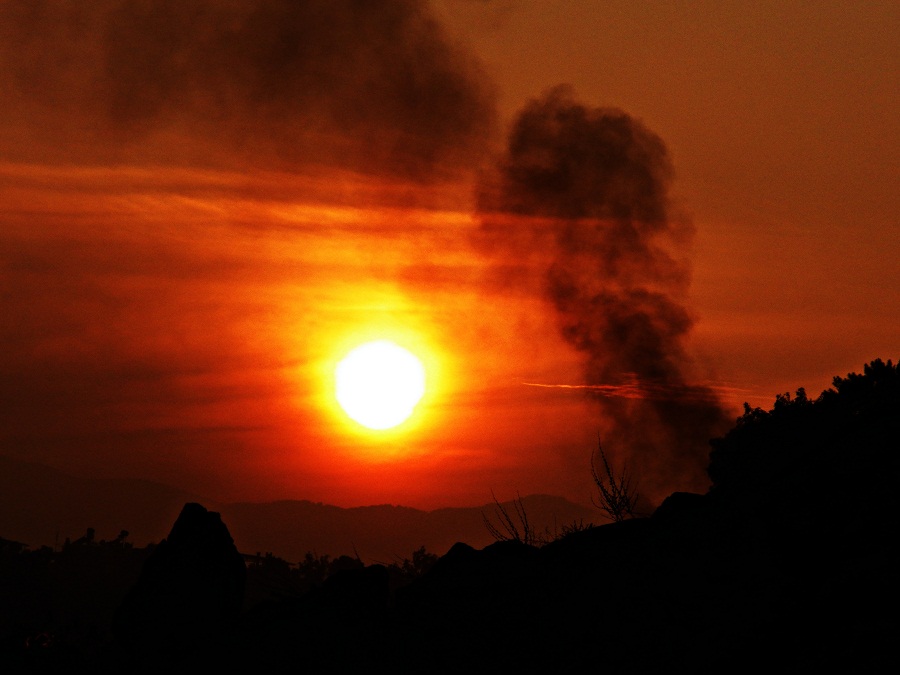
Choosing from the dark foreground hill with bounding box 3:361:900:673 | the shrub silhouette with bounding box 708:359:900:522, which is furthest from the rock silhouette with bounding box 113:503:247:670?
the shrub silhouette with bounding box 708:359:900:522

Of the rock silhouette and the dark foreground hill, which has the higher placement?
the rock silhouette

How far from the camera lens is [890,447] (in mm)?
15336

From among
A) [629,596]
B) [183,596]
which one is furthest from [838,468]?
[183,596]

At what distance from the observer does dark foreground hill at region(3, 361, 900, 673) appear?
44.6 ft

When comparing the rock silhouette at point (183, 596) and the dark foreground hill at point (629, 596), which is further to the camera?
the rock silhouette at point (183, 596)

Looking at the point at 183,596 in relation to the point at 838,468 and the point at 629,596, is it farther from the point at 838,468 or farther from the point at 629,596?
the point at 838,468

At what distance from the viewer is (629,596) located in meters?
15.2

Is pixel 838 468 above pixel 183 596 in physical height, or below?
below

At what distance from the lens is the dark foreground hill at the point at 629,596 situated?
1359 centimetres

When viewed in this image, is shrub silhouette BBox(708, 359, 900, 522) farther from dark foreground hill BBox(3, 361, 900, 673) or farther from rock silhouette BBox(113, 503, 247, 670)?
rock silhouette BBox(113, 503, 247, 670)

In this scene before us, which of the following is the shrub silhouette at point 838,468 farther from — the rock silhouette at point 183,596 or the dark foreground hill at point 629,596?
the rock silhouette at point 183,596

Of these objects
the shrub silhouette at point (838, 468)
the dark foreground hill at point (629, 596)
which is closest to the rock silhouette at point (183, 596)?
the dark foreground hill at point (629, 596)

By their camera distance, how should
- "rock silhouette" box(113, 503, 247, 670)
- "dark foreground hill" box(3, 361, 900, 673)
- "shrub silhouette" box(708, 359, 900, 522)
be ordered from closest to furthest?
"dark foreground hill" box(3, 361, 900, 673)
"shrub silhouette" box(708, 359, 900, 522)
"rock silhouette" box(113, 503, 247, 670)

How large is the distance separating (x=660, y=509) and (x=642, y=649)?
3428mm
